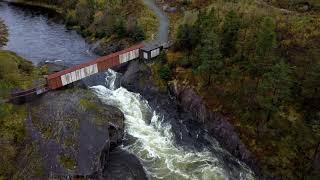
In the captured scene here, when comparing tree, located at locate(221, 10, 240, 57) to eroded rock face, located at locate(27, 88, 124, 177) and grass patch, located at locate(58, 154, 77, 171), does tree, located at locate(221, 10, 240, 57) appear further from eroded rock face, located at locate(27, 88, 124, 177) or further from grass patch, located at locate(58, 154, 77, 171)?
grass patch, located at locate(58, 154, 77, 171)

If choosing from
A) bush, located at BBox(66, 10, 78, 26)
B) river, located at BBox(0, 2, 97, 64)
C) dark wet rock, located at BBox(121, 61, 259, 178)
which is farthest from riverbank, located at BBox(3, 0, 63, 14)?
dark wet rock, located at BBox(121, 61, 259, 178)

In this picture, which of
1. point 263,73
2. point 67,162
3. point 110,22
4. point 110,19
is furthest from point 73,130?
point 110,19

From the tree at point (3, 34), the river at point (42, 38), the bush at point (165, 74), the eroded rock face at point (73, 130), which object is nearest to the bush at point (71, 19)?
the river at point (42, 38)

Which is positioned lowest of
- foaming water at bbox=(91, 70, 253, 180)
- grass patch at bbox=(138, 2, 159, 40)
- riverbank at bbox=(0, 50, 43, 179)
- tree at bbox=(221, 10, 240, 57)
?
foaming water at bbox=(91, 70, 253, 180)

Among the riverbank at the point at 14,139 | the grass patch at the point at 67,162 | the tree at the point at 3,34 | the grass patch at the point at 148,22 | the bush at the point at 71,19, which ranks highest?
the grass patch at the point at 148,22

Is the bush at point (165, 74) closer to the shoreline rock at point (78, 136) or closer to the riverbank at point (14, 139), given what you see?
the shoreline rock at point (78, 136)

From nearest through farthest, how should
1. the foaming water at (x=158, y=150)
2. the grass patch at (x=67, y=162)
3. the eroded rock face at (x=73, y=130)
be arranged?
the grass patch at (x=67, y=162), the eroded rock face at (x=73, y=130), the foaming water at (x=158, y=150)
